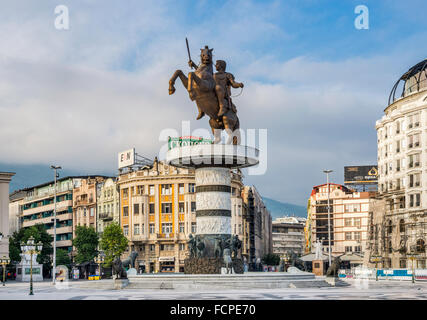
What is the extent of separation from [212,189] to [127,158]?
55.3 meters

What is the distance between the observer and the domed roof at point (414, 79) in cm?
7506

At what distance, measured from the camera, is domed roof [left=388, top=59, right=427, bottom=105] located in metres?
75.1

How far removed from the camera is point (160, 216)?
84.9 m

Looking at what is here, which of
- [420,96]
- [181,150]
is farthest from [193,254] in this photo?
[420,96]

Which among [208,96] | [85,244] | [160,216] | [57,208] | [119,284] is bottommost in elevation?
[119,284]

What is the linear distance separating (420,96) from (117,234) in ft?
127

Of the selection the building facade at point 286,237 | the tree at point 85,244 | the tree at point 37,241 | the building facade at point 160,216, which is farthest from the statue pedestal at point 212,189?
the building facade at point 286,237

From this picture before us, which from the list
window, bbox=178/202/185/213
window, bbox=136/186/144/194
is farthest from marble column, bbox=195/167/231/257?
window, bbox=136/186/144/194

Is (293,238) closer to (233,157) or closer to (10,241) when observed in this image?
(10,241)

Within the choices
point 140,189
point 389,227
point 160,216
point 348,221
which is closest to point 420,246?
point 389,227

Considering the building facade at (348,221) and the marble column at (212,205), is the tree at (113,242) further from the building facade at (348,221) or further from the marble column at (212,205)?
the building facade at (348,221)

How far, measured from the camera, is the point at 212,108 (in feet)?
126

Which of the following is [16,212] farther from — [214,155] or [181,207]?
[214,155]

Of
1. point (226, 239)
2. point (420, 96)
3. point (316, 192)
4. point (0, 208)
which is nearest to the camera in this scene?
point (226, 239)
